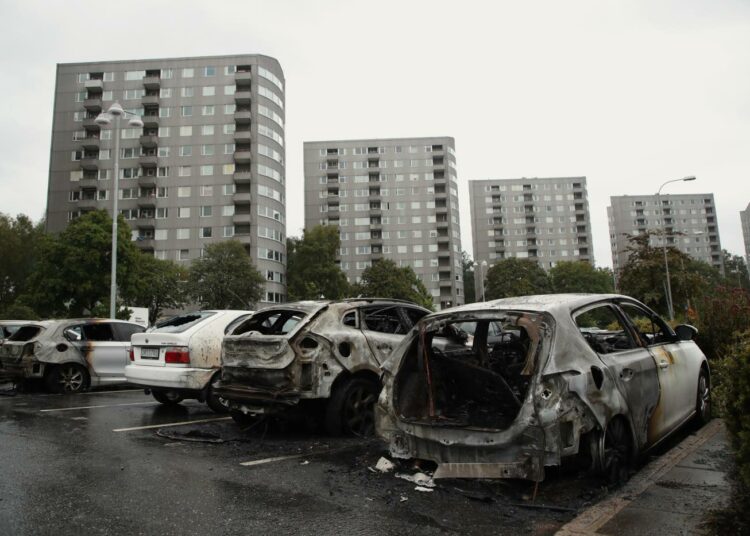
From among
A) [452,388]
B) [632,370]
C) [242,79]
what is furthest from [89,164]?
[632,370]

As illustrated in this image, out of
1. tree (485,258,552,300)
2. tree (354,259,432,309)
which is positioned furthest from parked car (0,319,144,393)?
tree (485,258,552,300)

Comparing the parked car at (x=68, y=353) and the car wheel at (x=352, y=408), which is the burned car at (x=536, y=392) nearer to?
the car wheel at (x=352, y=408)

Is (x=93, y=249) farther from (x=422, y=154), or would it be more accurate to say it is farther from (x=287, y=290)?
(x=422, y=154)

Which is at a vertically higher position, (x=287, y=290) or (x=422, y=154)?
(x=422, y=154)

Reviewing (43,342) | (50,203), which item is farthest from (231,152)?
(43,342)

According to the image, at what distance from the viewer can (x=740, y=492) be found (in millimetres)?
3363

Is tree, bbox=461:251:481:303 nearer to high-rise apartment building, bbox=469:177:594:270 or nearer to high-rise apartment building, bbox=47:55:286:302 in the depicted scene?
high-rise apartment building, bbox=469:177:594:270

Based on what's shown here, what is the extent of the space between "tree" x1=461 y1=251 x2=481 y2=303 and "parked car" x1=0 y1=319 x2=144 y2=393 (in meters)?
92.9

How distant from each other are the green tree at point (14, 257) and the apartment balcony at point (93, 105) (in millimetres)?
18213

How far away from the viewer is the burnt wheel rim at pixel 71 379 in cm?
1084

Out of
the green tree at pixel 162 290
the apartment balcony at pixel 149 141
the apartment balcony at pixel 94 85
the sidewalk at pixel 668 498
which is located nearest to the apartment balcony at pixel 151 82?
the apartment balcony at pixel 94 85

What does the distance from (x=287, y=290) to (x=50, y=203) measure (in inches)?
1231

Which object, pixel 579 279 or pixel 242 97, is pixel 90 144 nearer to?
pixel 242 97

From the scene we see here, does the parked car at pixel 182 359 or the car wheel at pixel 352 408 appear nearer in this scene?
the car wheel at pixel 352 408
